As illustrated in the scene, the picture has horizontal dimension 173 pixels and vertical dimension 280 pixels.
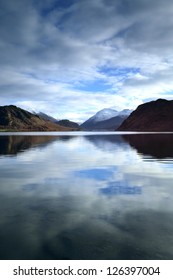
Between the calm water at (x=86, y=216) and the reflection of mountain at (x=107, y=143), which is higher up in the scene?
the reflection of mountain at (x=107, y=143)

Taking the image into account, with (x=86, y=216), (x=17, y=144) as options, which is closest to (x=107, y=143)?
(x=17, y=144)

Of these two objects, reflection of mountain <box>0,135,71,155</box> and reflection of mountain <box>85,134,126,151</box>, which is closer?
reflection of mountain <box>0,135,71,155</box>

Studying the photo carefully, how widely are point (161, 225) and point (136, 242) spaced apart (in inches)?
100.0

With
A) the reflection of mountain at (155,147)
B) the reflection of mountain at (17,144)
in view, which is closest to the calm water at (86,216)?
the reflection of mountain at (155,147)

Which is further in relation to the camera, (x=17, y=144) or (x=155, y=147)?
(x=17, y=144)

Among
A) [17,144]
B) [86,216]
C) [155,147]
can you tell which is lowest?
[86,216]

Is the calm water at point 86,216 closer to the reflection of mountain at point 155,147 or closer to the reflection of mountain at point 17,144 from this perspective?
the reflection of mountain at point 155,147

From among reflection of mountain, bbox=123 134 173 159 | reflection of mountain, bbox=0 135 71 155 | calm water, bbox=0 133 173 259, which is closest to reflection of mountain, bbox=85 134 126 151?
reflection of mountain, bbox=123 134 173 159

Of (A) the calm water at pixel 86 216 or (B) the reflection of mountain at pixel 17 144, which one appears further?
(B) the reflection of mountain at pixel 17 144

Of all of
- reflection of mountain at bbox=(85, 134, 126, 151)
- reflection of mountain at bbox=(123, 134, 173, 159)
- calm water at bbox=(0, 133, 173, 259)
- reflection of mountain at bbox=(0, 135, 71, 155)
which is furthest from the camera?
reflection of mountain at bbox=(85, 134, 126, 151)

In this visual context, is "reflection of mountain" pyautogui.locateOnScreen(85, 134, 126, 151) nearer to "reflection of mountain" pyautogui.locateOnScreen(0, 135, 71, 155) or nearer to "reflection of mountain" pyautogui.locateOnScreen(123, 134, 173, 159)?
"reflection of mountain" pyautogui.locateOnScreen(123, 134, 173, 159)

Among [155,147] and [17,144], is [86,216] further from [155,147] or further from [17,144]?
[17,144]

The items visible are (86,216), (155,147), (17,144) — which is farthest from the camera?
(17,144)
